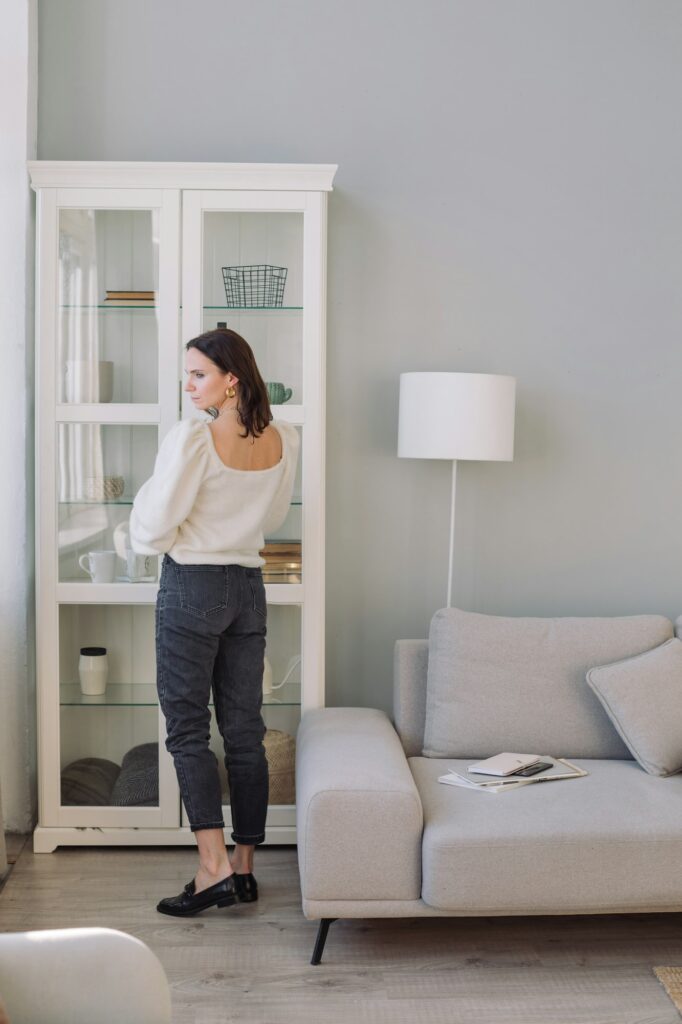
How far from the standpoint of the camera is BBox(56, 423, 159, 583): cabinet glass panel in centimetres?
327

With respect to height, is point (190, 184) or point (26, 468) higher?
point (190, 184)

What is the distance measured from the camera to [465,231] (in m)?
3.50

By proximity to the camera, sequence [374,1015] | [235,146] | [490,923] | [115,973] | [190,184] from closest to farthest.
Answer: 1. [115,973]
2. [374,1015]
3. [490,923]
4. [190,184]
5. [235,146]

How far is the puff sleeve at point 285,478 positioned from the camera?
2.93 m

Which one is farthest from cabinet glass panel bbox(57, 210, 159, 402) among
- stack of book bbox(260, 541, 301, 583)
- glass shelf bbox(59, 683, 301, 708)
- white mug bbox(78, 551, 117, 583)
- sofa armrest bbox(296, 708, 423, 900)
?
sofa armrest bbox(296, 708, 423, 900)

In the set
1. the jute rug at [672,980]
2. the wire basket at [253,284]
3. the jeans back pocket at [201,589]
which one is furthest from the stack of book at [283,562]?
the jute rug at [672,980]

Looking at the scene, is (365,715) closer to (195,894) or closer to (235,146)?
(195,894)

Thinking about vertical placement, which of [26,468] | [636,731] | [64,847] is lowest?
[64,847]

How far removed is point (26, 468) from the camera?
3357 millimetres

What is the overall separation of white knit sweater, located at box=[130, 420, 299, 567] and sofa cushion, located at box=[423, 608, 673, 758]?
666 millimetres

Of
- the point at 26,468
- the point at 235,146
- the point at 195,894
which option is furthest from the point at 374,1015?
the point at 235,146

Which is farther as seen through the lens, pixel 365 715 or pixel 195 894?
pixel 365 715

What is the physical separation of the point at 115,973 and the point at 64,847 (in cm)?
192

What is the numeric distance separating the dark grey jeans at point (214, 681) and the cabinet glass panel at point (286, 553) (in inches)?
12.0
